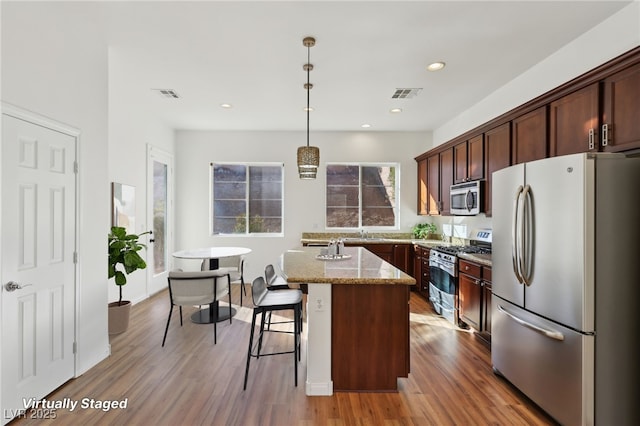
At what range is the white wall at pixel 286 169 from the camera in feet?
19.5

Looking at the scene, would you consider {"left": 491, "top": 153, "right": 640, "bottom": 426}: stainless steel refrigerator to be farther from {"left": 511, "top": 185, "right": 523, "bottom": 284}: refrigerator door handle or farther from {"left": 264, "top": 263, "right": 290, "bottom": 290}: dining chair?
{"left": 264, "top": 263, "right": 290, "bottom": 290}: dining chair

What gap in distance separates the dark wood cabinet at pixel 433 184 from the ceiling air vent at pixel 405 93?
4.72 feet

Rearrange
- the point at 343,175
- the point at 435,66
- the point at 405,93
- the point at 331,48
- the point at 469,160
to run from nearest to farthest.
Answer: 1. the point at 331,48
2. the point at 435,66
3. the point at 405,93
4. the point at 469,160
5. the point at 343,175

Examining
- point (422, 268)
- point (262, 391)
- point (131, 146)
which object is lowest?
point (262, 391)

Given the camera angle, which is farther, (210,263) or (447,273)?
(210,263)

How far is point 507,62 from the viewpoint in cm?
317

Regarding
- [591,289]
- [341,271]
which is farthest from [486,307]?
[341,271]

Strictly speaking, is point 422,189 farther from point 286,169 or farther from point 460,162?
point 286,169

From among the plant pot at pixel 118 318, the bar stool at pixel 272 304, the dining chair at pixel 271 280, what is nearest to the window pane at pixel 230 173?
the plant pot at pixel 118 318

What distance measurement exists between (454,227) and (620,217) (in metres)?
3.21

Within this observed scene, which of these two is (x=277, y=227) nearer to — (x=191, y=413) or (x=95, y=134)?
(x=95, y=134)

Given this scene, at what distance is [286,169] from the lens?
599 cm

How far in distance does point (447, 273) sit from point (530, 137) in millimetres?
1785

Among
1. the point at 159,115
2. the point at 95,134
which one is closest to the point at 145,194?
the point at 159,115
